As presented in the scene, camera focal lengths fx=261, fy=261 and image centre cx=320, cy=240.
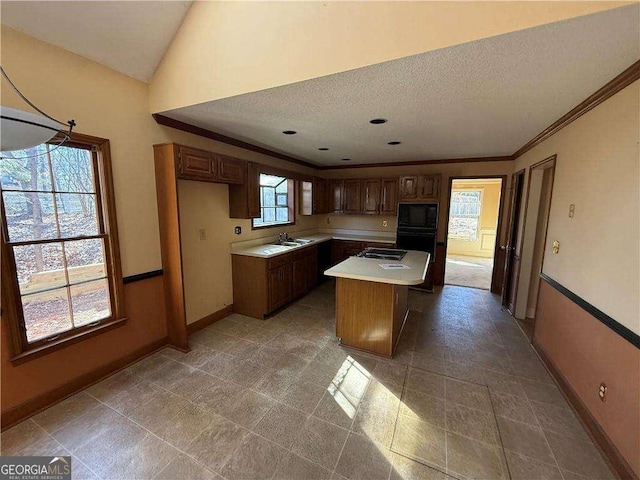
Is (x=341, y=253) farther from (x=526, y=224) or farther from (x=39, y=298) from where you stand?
(x=39, y=298)

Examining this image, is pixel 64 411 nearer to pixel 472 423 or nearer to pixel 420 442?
pixel 420 442

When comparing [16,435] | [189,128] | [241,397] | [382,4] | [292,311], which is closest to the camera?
[382,4]

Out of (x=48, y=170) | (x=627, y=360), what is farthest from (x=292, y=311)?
(x=627, y=360)

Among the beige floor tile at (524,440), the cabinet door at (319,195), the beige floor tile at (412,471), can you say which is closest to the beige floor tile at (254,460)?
the beige floor tile at (412,471)

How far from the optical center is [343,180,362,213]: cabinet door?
17.9 ft

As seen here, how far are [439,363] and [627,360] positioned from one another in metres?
1.32

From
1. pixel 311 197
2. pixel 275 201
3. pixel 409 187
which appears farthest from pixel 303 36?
pixel 409 187

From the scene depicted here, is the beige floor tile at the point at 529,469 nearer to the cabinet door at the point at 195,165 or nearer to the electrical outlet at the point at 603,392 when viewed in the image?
the electrical outlet at the point at 603,392

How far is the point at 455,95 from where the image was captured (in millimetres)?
2025

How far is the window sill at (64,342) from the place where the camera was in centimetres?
187

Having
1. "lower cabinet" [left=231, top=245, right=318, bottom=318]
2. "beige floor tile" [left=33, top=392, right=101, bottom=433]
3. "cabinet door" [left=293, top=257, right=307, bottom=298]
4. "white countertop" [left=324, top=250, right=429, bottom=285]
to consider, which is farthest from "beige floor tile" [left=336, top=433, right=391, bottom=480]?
"cabinet door" [left=293, top=257, right=307, bottom=298]

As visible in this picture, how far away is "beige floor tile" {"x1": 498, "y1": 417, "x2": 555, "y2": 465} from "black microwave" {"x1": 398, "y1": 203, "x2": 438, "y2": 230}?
130 inches

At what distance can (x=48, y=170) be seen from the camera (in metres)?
1.95

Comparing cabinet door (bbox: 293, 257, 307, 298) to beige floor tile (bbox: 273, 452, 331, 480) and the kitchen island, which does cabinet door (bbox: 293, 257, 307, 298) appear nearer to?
the kitchen island
